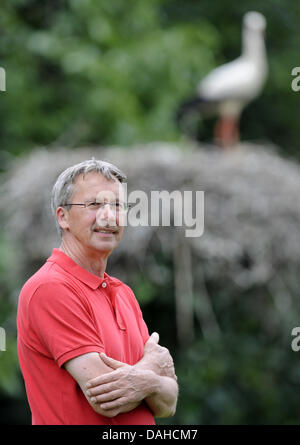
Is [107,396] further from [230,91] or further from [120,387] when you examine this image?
[230,91]

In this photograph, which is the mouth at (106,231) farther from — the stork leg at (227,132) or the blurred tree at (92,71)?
the blurred tree at (92,71)

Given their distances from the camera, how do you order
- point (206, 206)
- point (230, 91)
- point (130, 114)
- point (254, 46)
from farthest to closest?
point (130, 114) < point (254, 46) < point (230, 91) < point (206, 206)

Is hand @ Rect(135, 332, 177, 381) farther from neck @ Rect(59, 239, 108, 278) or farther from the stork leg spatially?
the stork leg

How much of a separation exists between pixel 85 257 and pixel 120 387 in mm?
277

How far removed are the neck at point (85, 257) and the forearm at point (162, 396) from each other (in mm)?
242

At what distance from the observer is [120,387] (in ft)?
4.77

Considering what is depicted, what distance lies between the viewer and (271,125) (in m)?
10.3

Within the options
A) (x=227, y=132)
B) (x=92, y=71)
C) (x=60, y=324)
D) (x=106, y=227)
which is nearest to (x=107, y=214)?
(x=106, y=227)

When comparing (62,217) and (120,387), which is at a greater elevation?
(62,217)

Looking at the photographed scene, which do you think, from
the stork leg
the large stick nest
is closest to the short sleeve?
the large stick nest

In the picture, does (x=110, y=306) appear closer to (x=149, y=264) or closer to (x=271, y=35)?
(x=149, y=264)

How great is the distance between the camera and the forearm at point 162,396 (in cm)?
151

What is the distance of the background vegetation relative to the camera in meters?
6.55

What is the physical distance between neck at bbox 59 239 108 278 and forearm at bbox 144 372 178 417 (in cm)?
24
